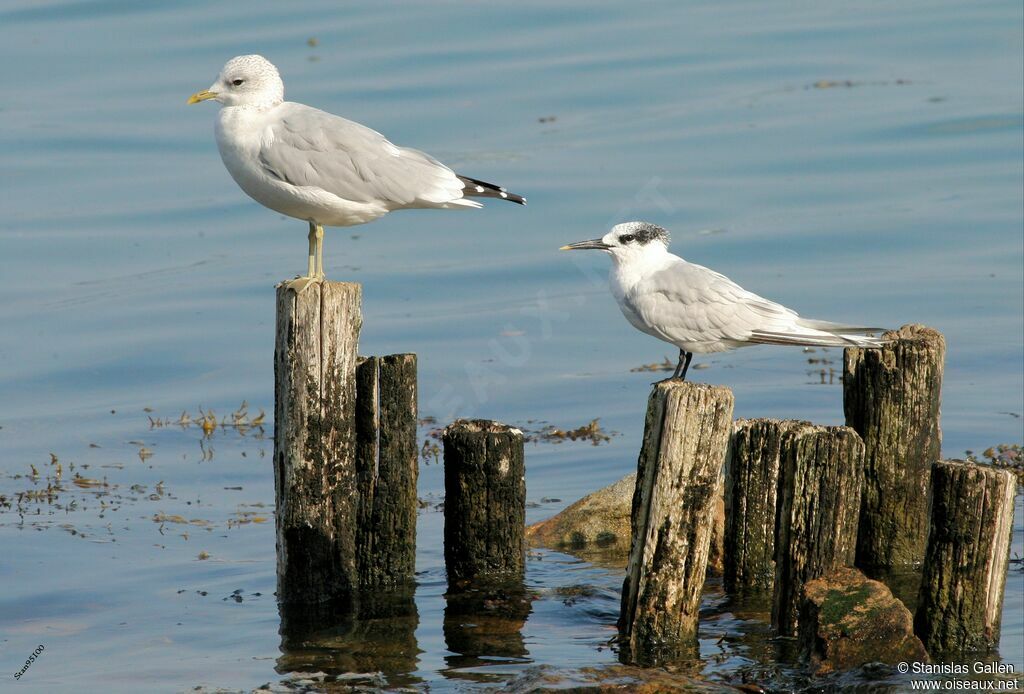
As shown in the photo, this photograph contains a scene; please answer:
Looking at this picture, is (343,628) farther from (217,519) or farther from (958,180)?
(958,180)

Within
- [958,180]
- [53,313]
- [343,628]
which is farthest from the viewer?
[958,180]

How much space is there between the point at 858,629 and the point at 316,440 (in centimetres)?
298

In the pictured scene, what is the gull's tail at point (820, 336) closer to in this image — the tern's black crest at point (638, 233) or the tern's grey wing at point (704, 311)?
the tern's grey wing at point (704, 311)

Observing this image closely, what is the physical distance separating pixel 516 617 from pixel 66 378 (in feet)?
23.7

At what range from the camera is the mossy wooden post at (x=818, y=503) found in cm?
744

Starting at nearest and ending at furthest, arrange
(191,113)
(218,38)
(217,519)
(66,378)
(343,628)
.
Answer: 1. (343,628)
2. (217,519)
3. (66,378)
4. (191,113)
5. (218,38)

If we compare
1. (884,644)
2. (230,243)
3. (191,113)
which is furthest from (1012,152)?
(884,644)

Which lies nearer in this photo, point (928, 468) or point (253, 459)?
point (928, 468)

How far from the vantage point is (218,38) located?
2731cm

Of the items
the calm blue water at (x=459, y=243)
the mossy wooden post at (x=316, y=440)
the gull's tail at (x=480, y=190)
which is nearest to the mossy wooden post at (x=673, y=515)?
the calm blue water at (x=459, y=243)

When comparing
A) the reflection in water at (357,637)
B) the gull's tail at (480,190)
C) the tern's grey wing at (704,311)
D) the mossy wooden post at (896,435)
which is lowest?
the reflection in water at (357,637)

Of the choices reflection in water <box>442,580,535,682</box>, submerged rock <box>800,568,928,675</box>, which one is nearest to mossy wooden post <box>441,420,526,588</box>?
reflection in water <box>442,580,535,682</box>

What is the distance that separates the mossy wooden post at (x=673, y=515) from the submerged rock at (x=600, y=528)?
6.46 feet

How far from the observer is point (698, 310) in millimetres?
8227
